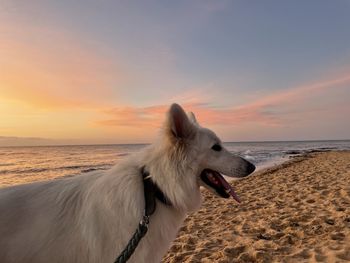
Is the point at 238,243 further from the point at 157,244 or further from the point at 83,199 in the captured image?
the point at 83,199

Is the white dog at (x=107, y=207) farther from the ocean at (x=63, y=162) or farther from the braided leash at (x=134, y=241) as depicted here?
the ocean at (x=63, y=162)

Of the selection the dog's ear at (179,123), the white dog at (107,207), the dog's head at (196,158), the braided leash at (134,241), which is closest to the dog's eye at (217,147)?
the dog's head at (196,158)

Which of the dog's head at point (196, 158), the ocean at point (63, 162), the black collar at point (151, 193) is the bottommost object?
the ocean at point (63, 162)

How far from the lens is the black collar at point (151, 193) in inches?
113

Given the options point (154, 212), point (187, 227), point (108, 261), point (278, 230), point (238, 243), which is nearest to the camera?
point (108, 261)

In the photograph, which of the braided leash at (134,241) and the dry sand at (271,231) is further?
the dry sand at (271,231)

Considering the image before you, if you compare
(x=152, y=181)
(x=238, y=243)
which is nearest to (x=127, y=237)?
(x=152, y=181)

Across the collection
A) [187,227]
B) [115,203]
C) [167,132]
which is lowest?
[187,227]

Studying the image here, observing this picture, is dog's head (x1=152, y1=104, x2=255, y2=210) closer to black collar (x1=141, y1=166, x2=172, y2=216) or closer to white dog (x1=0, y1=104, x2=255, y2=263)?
white dog (x1=0, y1=104, x2=255, y2=263)

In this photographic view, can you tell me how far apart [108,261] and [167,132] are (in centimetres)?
127

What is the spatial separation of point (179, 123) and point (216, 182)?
2.60 ft

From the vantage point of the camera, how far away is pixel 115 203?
2.84 m

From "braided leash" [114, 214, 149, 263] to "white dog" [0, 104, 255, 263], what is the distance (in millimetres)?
73

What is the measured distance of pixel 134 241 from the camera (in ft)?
8.78
